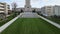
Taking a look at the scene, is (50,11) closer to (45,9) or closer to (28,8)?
(45,9)

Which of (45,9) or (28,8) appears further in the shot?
(45,9)

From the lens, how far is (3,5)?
255 feet

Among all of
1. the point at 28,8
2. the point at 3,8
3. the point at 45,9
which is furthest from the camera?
the point at 45,9

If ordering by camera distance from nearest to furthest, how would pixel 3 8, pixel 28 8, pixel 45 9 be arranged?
pixel 28 8 → pixel 3 8 → pixel 45 9

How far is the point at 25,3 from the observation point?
60031mm

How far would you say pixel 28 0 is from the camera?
59.1 meters

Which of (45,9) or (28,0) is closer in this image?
(28,0)

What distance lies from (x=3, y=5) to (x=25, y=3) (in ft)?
69.0

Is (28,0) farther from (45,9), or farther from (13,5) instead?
(45,9)

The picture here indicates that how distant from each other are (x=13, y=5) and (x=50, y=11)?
111 feet

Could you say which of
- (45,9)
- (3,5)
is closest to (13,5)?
(3,5)

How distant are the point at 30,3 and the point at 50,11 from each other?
4791 cm

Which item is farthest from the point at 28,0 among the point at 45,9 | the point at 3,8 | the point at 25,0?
the point at 45,9

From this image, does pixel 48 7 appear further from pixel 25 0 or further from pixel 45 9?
pixel 25 0
